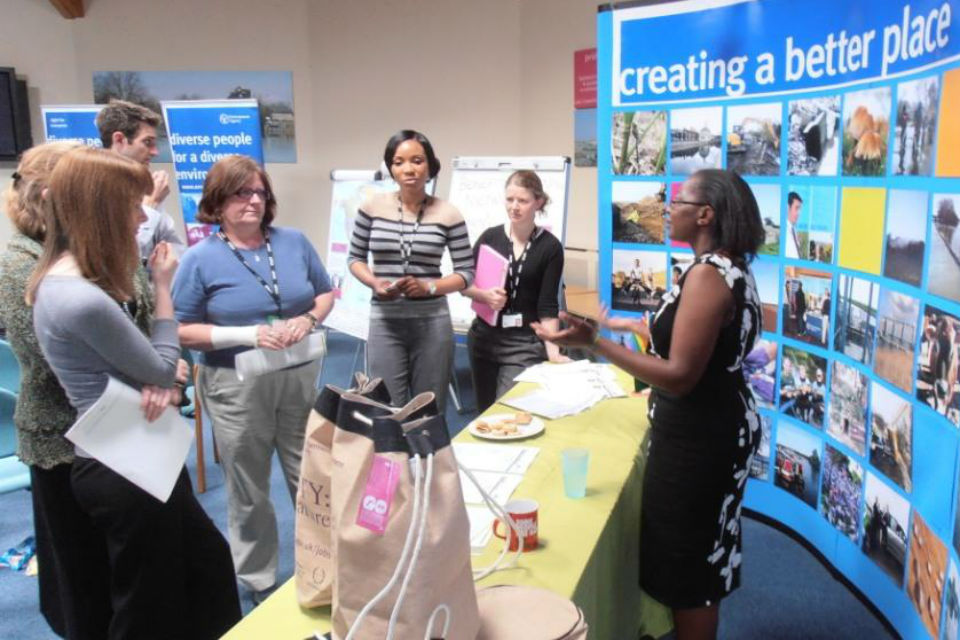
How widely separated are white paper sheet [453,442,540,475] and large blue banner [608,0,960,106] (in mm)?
1320

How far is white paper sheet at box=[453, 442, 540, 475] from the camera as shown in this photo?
5.50 ft

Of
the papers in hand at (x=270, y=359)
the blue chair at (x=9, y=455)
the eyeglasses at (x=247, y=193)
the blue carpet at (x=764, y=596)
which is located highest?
the eyeglasses at (x=247, y=193)

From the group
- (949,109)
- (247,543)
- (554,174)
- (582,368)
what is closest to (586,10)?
(554,174)

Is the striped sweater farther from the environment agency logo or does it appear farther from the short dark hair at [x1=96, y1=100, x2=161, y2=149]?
the environment agency logo

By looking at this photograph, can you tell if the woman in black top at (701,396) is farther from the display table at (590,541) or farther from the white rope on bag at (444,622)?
the white rope on bag at (444,622)

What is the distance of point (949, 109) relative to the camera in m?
1.58

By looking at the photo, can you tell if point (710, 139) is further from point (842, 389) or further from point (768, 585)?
point (768, 585)

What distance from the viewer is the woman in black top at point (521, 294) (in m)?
2.60

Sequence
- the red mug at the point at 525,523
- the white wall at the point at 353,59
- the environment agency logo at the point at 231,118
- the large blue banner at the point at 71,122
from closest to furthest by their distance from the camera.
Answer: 1. the red mug at the point at 525,523
2. the environment agency logo at the point at 231,118
3. the large blue banner at the point at 71,122
4. the white wall at the point at 353,59

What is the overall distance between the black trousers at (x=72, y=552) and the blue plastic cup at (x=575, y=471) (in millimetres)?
1092

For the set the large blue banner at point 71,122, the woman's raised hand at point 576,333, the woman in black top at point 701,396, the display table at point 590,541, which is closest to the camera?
the display table at point 590,541

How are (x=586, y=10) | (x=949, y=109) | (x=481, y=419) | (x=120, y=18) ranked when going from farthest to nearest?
(x=120, y=18) < (x=586, y=10) < (x=481, y=419) < (x=949, y=109)

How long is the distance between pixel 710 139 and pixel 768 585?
5.19 feet

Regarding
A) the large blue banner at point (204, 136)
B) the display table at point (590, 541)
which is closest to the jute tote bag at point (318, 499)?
the display table at point (590, 541)
